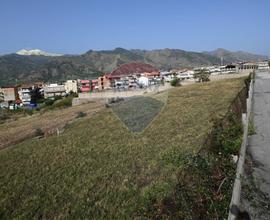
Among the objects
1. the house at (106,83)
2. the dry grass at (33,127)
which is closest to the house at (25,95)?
the house at (106,83)

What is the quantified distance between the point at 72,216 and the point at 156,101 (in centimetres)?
453

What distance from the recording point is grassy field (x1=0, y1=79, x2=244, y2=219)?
16.8 ft

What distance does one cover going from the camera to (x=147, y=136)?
445 inches

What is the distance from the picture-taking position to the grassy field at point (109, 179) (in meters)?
5.13

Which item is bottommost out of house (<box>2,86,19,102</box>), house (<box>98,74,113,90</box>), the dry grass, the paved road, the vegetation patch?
house (<box>2,86,19,102</box>)

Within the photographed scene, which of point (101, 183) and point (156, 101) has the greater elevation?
point (156, 101)

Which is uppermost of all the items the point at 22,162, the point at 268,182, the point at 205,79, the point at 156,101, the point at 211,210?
the point at 156,101

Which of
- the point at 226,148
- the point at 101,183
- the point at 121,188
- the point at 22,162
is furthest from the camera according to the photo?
the point at 22,162

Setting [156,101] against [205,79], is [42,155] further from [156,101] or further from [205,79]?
[205,79]

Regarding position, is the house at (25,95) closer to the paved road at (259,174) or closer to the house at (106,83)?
the house at (106,83)

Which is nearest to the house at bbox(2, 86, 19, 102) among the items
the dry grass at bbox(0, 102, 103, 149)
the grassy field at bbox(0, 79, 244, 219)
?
the dry grass at bbox(0, 102, 103, 149)

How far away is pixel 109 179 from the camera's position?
7.10 metres

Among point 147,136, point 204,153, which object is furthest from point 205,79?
point 204,153

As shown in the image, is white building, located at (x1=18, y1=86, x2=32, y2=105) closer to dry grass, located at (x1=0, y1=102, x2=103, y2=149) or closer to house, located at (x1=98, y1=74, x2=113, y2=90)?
house, located at (x1=98, y1=74, x2=113, y2=90)
